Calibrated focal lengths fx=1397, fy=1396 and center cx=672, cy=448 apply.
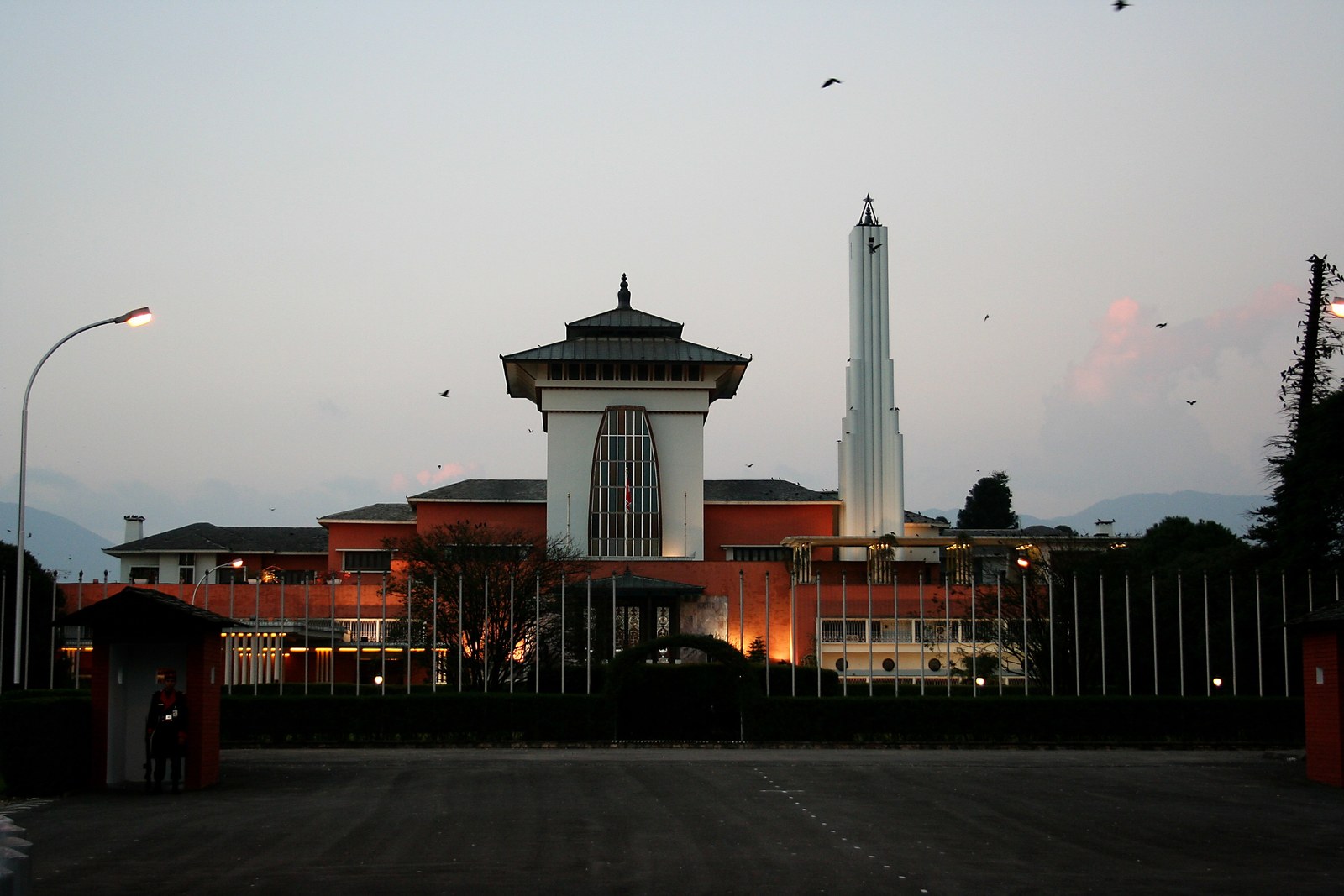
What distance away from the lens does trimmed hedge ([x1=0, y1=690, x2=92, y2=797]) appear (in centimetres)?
1945

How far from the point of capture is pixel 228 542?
272 feet

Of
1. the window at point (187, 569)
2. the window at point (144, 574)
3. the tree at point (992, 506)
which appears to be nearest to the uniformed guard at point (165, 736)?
the window at point (187, 569)

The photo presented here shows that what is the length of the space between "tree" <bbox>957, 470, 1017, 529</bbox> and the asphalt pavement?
308ft

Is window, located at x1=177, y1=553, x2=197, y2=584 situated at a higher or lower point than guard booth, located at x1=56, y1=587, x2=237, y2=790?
higher

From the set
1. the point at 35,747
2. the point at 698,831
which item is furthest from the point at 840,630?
the point at 698,831

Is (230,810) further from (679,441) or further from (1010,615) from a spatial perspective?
(679,441)

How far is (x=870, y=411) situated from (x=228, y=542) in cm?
3856

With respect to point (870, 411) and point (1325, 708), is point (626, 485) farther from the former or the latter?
point (1325, 708)

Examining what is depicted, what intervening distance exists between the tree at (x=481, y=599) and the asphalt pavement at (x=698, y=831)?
723 inches

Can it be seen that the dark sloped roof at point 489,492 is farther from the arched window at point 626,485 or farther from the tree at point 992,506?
the tree at point 992,506

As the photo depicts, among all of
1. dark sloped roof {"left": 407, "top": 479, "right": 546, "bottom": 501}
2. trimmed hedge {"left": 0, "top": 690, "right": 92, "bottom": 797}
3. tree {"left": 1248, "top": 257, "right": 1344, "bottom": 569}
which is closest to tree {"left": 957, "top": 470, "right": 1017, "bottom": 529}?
dark sloped roof {"left": 407, "top": 479, "right": 546, "bottom": 501}

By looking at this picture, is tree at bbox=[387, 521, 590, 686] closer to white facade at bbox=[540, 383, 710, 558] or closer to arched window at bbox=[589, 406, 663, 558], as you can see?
arched window at bbox=[589, 406, 663, 558]

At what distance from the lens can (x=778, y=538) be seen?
75.3 meters

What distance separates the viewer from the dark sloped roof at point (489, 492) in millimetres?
73875
